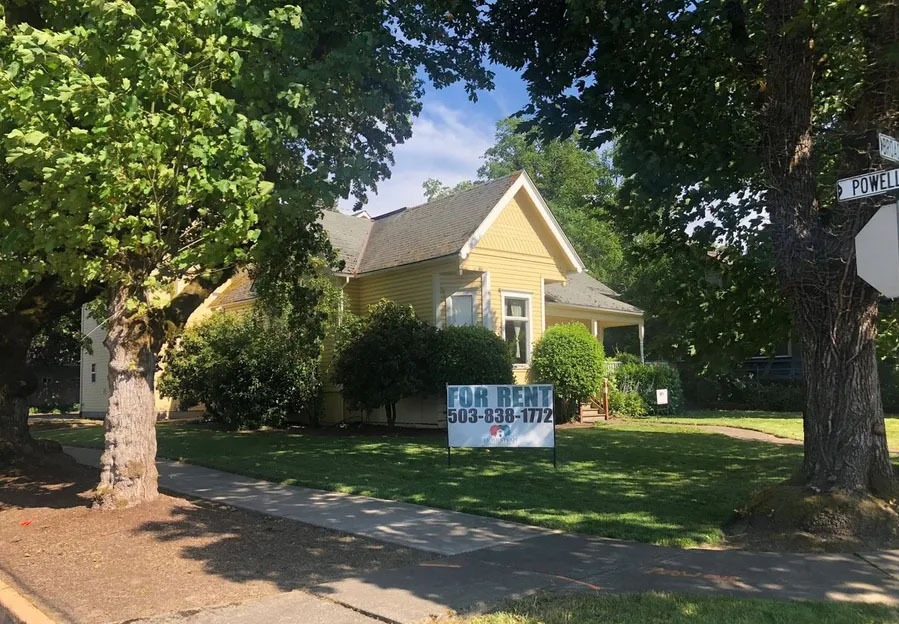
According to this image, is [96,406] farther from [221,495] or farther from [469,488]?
[469,488]

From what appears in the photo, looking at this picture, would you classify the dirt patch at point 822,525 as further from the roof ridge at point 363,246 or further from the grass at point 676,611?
the roof ridge at point 363,246

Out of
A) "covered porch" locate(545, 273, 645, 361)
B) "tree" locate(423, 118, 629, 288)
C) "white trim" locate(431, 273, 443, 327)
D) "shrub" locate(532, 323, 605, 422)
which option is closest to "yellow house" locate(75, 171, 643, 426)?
"white trim" locate(431, 273, 443, 327)

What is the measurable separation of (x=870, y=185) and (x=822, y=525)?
3.12 metres

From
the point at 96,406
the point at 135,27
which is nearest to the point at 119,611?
the point at 135,27

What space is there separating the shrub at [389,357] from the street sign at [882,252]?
11802 mm

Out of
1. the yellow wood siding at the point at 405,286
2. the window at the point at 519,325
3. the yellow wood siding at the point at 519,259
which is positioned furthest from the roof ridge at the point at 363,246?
the window at the point at 519,325

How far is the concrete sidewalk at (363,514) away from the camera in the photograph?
23.0ft

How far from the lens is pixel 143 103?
7.33 metres

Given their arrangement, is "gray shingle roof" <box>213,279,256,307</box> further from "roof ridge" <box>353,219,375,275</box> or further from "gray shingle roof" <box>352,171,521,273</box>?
"gray shingle roof" <box>352,171,521,273</box>

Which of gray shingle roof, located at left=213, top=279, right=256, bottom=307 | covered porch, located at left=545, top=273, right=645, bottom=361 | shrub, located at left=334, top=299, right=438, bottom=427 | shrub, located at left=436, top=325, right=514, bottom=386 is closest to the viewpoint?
shrub, located at left=436, top=325, right=514, bottom=386

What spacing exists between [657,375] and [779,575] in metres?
18.4

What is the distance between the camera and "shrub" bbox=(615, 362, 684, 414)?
75.5ft

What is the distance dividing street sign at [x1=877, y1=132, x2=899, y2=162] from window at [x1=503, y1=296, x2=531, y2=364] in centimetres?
1409

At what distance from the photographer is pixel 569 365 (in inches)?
746
